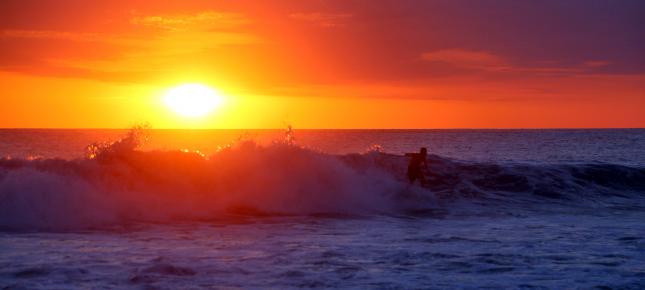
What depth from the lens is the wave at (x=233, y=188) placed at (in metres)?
19.5

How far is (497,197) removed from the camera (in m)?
27.1

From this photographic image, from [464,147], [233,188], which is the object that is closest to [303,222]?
[233,188]

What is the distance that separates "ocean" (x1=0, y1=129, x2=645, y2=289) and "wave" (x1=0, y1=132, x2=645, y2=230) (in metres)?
0.06

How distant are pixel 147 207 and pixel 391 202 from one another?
849cm

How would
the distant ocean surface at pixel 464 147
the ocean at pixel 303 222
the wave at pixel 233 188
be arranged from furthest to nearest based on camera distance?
the distant ocean surface at pixel 464 147 < the wave at pixel 233 188 < the ocean at pixel 303 222

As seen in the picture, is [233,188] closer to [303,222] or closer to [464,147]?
[303,222]

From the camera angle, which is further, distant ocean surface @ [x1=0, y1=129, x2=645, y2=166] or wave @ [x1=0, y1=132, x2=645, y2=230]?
distant ocean surface @ [x1=0, y1=129, x2=645, y2=166]

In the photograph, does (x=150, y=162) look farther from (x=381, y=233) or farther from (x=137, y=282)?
(x=137, y=282)

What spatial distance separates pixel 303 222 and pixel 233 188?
4.51 meters

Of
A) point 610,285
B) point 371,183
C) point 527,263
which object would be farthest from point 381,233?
point 371,183

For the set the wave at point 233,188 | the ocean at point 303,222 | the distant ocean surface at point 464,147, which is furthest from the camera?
the distant ocean surface at point 464,147

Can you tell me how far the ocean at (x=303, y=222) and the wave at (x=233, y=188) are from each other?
0.06 m

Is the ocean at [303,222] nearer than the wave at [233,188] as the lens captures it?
Yes

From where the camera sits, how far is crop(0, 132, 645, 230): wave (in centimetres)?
1952
